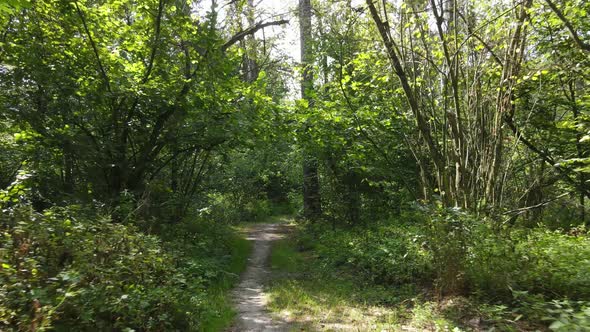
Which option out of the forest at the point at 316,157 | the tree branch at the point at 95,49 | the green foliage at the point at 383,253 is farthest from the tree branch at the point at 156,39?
the green foliage at the point at 383,253

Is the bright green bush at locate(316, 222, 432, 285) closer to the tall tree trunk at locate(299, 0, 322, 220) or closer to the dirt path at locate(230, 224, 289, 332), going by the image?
the dirt path at locate(230, 224, 289, 332)

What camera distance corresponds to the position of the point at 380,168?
10453 millimetres

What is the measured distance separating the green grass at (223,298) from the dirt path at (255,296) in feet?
0.46

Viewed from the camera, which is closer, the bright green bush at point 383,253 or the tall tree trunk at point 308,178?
the bright green bush at point 383,253

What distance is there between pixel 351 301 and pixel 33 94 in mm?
7168

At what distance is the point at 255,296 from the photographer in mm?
7602

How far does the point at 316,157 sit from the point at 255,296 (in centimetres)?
599

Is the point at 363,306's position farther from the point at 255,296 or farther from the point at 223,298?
the point at 223,298

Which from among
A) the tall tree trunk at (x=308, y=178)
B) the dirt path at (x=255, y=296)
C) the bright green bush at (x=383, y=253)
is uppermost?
the tall tree trunk at (x=308, y=178)

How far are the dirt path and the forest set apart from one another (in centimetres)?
12

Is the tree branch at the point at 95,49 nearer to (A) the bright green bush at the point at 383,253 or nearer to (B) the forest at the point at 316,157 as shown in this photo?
(B) the forest at the point at 316,157

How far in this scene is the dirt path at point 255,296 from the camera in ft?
19.3

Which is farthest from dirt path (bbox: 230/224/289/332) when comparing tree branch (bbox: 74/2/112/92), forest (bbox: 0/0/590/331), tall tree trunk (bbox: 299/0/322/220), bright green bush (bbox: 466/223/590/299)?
tree branch (bbox: 74/2/112/92)

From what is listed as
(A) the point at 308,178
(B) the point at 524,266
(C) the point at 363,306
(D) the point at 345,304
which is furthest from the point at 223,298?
(A) the point at 308,178
